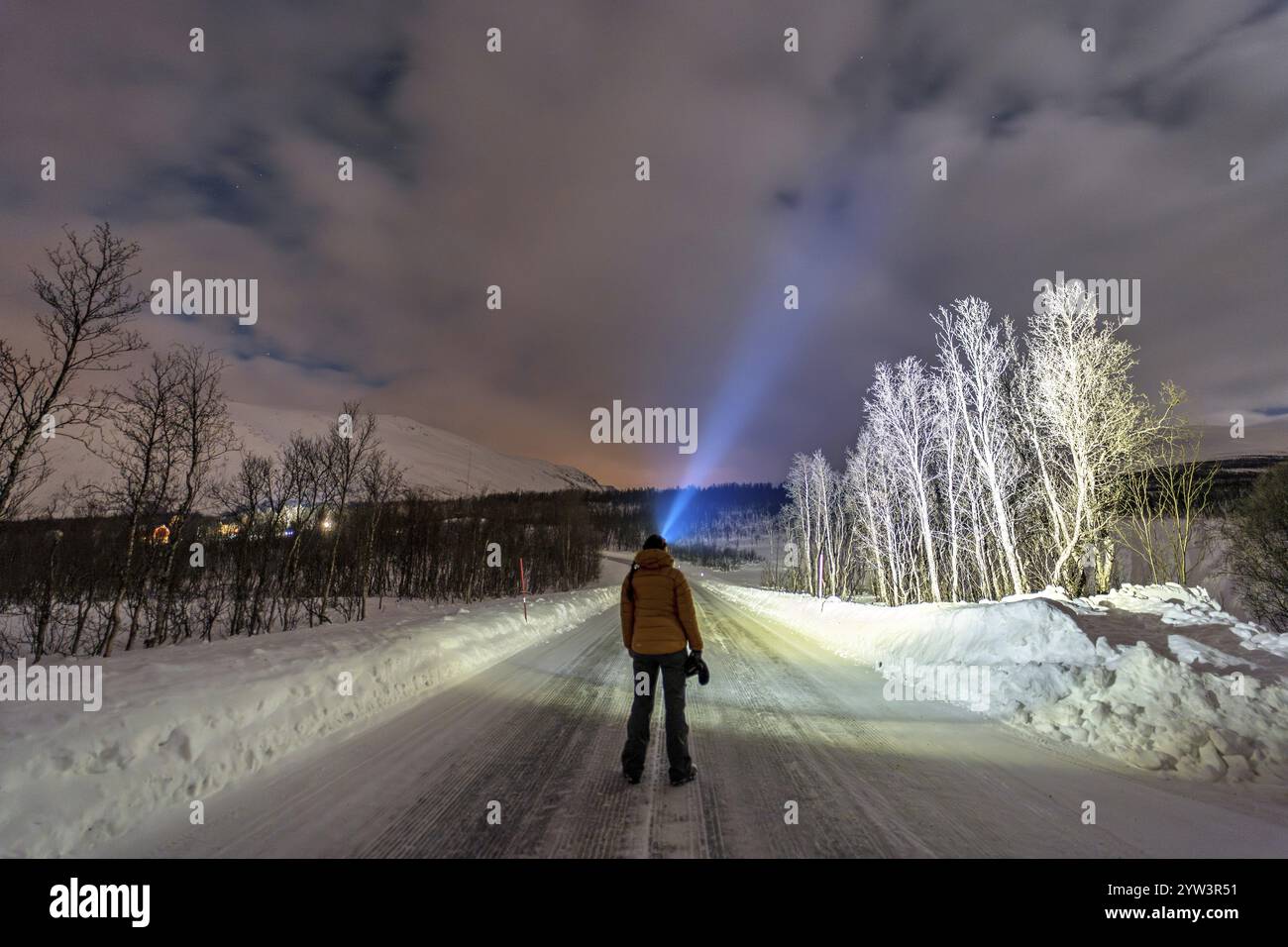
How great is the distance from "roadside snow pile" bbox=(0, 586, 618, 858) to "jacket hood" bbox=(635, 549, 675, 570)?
13.6 feet

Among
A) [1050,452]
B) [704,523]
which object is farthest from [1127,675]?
[704,523]

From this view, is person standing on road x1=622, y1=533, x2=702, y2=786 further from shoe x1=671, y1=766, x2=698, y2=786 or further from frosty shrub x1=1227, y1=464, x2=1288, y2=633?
frosty shrub x1=1227, y1=464, x2=1288, y2=633

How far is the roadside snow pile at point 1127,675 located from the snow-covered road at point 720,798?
0.41 metres

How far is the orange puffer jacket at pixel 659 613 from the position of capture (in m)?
4.70

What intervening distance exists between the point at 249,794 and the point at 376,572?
45.8 m

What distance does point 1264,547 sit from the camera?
21125mm

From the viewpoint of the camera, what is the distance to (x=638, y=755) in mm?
4504

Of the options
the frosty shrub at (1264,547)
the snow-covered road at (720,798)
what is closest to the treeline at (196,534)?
the snow-covered road at (720,798)

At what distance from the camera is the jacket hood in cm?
489

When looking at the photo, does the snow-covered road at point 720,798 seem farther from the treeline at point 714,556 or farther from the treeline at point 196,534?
the treeline at point 714,556

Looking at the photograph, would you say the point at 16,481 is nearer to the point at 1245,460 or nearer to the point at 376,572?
the point at 376,572

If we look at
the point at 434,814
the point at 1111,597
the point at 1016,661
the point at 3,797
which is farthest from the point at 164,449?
the point at 1111,597

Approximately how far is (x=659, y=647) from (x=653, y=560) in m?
0.80

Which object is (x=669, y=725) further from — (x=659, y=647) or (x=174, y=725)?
(x=174, y=725)
